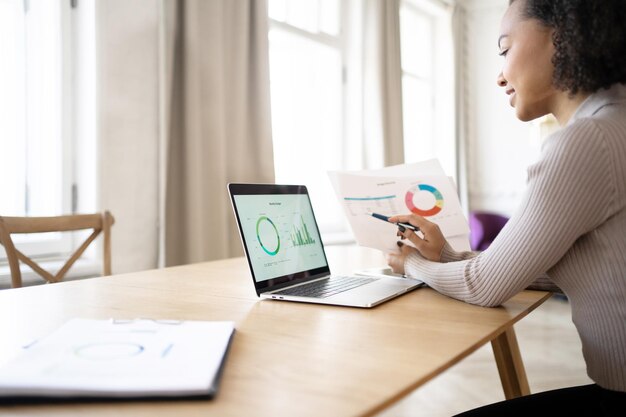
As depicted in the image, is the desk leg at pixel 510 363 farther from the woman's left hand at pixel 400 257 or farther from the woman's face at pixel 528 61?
the woman's face at pixel 528 61

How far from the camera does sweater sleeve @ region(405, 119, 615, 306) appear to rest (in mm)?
821

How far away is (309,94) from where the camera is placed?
12.0 ft

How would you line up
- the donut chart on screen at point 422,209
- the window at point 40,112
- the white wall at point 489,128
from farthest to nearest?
1. the white wall at point 489,128
2. the window at point 40,112
3. the donut chart on screen at point 422,209

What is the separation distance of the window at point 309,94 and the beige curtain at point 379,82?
19 centimetres

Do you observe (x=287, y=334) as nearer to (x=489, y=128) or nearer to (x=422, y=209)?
(x=422, y=209)

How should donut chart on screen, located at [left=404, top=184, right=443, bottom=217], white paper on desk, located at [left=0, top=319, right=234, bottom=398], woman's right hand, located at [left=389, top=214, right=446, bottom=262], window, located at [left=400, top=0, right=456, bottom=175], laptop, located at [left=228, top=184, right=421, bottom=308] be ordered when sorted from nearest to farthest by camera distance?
white paper on desk, located at [left=0, top=319, right=234, bottom=398] → laptop, located at [left=228, top=184, right=421, bottom=308] → woman's right hand, located at [left=389, top=214, right=446, bottom=262] → donut chart on screen, located at [left=404, top=184, right=443, bottom=217] → window, located at [left=400, top=0, right=456, bottom=175]

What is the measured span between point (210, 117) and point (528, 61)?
5.88 feet

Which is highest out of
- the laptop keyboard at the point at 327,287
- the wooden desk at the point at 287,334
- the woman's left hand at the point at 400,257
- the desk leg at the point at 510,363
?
the woman's left hand at the point at 400,257

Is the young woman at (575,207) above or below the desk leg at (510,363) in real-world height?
above

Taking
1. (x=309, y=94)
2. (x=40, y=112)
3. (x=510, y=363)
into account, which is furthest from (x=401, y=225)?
(x=309, y=94)

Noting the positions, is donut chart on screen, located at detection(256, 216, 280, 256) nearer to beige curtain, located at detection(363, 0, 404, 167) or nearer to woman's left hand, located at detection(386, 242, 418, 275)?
woman's left hand, located at detection(386, 242, 418, 275)

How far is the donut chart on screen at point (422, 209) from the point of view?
4.10ft

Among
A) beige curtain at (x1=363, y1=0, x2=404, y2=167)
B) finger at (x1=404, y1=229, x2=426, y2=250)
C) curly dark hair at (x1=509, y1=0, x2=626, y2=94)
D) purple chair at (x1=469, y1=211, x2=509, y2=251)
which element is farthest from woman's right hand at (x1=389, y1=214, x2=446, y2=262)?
purple chair at (x1=469, y1=211, x2=509, y2=251)

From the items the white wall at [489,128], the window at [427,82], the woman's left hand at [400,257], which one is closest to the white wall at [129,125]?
the woman's left hand at [400,257]
